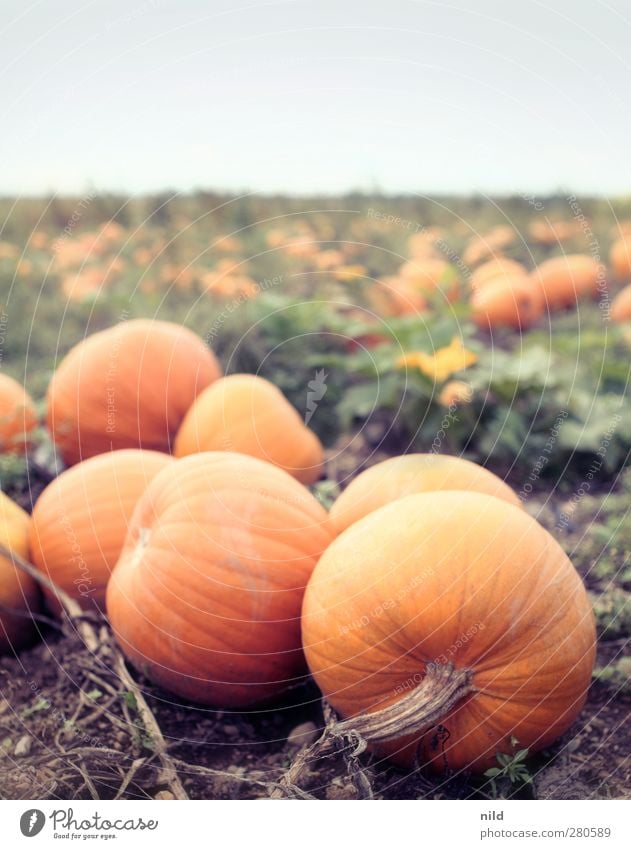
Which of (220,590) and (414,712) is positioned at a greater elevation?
(220,590)

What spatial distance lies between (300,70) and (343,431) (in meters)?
1.54

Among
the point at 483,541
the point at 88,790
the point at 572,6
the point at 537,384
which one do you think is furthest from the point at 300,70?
the point at 88,790

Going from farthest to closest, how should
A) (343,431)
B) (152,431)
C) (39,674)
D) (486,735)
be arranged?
(343,431) → (152,431) → (39,674) → (486,735)

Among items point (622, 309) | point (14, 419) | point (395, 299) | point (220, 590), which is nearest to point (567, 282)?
point (622, 309)

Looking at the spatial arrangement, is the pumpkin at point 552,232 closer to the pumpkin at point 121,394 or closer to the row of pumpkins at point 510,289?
the row of pumpkins at point 510,289

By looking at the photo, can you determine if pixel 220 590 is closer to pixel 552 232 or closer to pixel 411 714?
pixel 411 714

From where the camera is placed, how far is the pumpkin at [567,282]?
4828mm

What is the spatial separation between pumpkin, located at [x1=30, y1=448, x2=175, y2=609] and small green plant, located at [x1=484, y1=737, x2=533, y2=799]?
1.04 m

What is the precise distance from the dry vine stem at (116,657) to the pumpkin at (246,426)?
0.66 metres

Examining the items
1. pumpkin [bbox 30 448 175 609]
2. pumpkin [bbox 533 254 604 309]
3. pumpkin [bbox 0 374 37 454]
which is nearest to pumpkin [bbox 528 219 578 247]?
pumpkin [bbox 533 254 604 309]

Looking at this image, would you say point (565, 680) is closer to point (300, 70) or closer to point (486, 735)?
point (486, 735)

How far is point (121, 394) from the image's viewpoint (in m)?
2.97

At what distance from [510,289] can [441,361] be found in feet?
5.47

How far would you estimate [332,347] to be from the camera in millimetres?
3896
